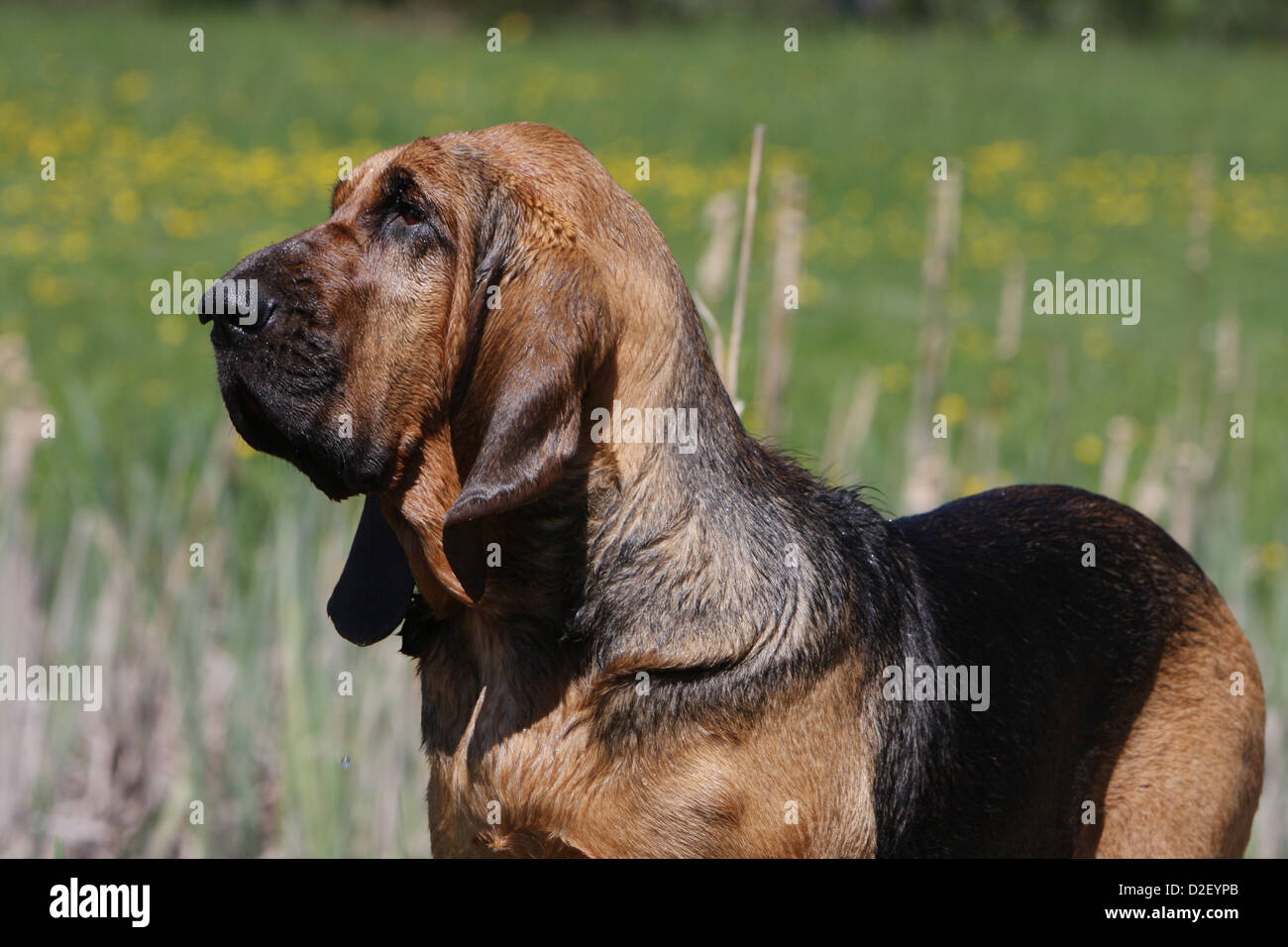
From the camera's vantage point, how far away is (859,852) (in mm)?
2844

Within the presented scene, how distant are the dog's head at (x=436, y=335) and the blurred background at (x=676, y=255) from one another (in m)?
0.78

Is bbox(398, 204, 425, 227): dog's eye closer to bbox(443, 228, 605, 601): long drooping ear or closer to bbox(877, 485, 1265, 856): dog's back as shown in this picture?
bbox(443, 228, 605, 601): long drooping ear

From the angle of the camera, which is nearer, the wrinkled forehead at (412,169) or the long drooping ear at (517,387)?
the long drooping ear at (517,387)

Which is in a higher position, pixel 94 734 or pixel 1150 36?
pixel 1150 36

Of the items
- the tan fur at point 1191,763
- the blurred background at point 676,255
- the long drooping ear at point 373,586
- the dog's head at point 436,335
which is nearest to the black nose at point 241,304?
the dog's head at point 436,335

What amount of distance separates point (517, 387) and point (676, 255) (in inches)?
398

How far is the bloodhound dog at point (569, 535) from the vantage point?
2646 mm

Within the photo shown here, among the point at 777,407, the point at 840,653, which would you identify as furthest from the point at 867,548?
the point at 777,407

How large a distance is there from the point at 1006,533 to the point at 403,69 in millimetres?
18395

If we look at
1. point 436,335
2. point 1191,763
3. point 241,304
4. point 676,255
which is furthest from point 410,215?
point 676,255

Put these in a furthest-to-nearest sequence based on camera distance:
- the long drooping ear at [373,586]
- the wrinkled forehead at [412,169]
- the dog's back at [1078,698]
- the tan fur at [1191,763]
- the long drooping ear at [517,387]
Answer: the tan fur at [1191,763] < the dog's back at [1078,698] < the long drooping ear at [373,586] < the wrinkled forehead at [412,169] < the long drooping ear at [517,387]

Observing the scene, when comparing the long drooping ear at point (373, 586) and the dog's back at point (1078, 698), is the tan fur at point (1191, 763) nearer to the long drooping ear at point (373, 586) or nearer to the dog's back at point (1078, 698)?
the dog's back at point (1078, 698)

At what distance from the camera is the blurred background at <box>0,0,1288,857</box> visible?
16.3 feet

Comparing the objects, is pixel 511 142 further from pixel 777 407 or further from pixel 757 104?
pixel 757 104
